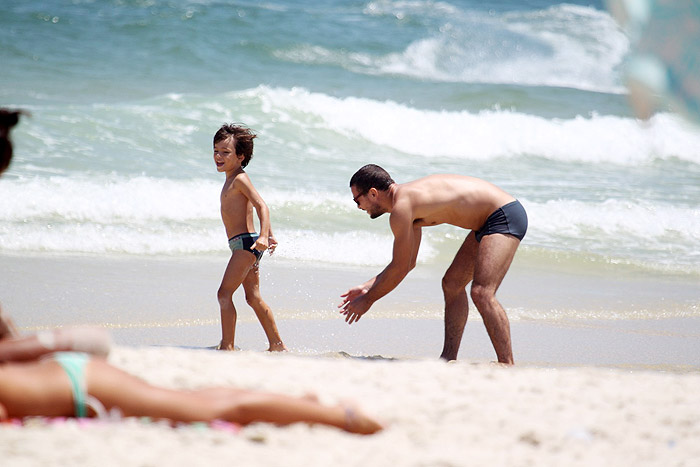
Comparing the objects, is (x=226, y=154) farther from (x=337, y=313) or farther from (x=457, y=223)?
(x=457, y=223)

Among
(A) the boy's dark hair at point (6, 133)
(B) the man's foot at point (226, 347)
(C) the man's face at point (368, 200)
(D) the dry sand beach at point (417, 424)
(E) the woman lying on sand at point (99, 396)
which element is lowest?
(B) the man's foot at point (226, 347)

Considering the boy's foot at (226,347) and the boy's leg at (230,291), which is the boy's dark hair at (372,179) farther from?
the boy's foot at (226,347)

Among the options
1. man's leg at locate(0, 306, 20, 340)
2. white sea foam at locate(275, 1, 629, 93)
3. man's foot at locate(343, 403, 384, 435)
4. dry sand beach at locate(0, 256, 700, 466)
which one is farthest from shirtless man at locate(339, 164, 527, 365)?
white sea foam at locate(275, 1, 629, 93)

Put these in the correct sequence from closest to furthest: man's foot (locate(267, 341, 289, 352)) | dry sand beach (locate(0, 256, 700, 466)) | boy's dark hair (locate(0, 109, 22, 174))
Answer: dry sand beach (locate(0, 256, 700, 466)), boy's dark hair (locate(0, 109, 22, 174)), man's foot (locate(267, 341, 289, 352))

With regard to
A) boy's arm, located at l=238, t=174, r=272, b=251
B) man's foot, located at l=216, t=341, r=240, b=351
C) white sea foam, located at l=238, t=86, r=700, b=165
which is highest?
white sea foam, located at l=238, t=86, r=700, b=165

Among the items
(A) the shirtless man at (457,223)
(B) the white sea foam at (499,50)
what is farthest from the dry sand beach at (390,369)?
(B) the white sea foam at (499,50)

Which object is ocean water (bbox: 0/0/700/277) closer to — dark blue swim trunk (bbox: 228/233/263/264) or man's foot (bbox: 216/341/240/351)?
dark blue swim trunk (bbox: 228/233/263/264)

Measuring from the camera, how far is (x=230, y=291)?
516 centimetres

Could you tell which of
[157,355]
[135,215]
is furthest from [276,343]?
[135,215]

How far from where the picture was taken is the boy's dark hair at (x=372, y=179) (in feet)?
15.5

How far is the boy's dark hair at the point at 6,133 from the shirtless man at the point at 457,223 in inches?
90.0

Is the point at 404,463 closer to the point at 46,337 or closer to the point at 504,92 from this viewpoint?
the point at 46,337

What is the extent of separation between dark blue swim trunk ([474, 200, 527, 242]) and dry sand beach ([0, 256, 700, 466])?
828mm

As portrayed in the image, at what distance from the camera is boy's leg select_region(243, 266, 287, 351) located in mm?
5176
